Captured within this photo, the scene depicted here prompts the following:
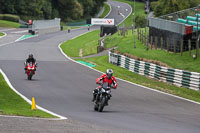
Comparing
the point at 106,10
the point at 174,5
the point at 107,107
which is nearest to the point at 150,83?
the point at 107,107

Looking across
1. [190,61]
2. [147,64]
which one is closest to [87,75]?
[147,64]

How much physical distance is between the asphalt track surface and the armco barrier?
3.08 metres

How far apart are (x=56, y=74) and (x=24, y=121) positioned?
60.7 ft

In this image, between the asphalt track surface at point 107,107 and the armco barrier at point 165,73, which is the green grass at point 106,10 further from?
the armco barrier at point 165,73

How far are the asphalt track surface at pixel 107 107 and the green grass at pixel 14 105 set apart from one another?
2.21 ft

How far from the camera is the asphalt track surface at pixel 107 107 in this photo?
14641mm

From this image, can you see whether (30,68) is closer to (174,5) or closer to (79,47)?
(79,47)

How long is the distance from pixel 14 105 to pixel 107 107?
388 cm

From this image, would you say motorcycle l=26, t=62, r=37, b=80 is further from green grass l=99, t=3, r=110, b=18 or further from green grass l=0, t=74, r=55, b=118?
green grass l=99, t=3, r=110, b=18

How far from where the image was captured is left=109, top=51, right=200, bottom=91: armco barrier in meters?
27.1

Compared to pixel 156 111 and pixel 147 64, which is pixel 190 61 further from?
pixel 156 111

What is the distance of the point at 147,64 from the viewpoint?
108ft

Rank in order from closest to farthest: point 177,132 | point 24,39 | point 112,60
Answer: point 177,132
point 112,60
point 24,39

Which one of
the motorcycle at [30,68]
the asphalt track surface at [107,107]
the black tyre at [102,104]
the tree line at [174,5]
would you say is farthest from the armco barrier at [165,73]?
the tree line at [174,5]
